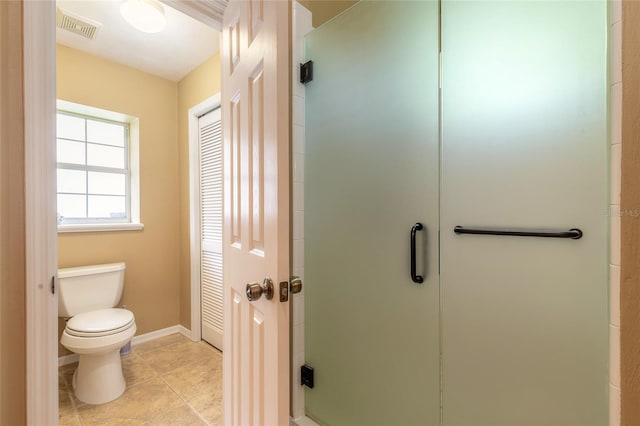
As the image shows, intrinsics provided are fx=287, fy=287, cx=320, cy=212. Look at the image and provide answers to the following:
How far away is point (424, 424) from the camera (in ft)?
3.63

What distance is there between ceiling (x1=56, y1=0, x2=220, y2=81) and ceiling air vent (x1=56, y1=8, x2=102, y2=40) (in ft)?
0.07

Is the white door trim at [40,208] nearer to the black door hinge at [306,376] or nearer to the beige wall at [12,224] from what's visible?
the beige wall at [12,224]

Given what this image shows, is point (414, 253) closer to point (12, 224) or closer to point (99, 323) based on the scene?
point (12, 224)

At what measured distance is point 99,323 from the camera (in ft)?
5.74

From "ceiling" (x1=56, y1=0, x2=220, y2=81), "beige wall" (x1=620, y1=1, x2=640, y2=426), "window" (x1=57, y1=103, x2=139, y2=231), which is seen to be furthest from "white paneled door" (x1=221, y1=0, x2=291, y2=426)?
"window" (x1=57, y1=103, x2=139, y2=231)

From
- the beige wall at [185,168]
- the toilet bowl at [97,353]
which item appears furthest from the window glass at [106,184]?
the toilet bowl at [97,353]

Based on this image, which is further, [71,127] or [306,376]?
[71,127]

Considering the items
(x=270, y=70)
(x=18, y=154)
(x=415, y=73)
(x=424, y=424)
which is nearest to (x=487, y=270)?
(x=424, y=424)

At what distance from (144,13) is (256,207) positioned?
1.52 m

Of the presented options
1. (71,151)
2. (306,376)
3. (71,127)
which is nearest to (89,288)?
(71,151)

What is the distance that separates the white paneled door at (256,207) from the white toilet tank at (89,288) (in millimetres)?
1494

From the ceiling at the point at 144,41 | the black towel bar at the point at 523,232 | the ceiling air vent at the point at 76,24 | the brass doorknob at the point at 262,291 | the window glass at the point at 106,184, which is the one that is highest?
the ceiling at the point at 144,41

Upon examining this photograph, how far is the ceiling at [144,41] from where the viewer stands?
1723 mm

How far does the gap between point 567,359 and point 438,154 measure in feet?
2.44
